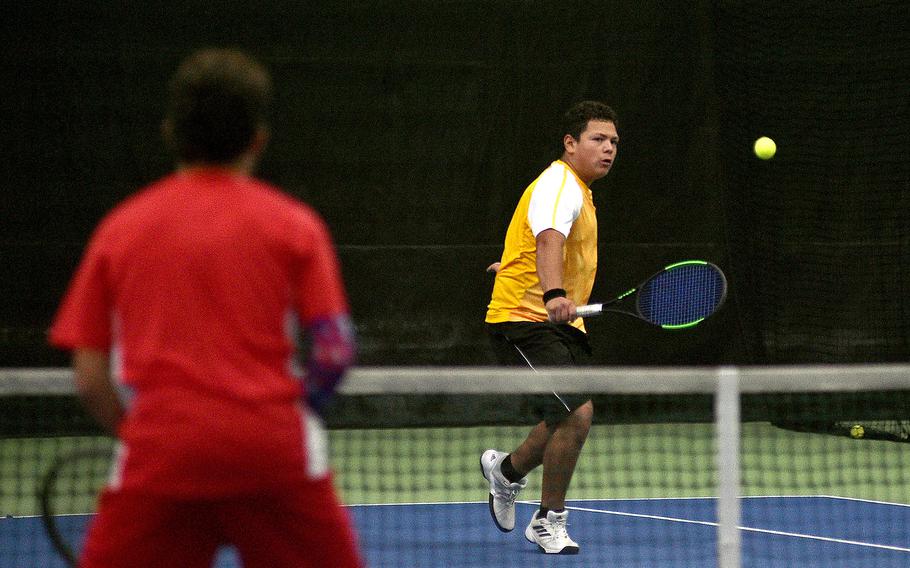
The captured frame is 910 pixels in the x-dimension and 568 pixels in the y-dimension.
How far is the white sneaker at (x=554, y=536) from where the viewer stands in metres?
4.22

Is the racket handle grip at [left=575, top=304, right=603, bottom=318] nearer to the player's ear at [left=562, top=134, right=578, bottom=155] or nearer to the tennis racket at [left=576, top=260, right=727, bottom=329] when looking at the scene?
the tennis racket at [left=576, top=260, right=727, bottom=329]

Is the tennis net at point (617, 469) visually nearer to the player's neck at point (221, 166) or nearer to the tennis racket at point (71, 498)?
the tennis racket at point (71, 498)

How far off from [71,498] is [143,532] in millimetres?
2774

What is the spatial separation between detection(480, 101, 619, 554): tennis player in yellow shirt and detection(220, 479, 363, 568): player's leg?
2.38 metres

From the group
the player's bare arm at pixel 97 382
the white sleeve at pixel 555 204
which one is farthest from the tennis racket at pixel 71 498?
the white sleeve at pixel 555 204

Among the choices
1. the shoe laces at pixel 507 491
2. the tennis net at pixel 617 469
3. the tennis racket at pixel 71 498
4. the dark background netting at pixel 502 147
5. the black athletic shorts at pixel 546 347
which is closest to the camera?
the tennis racket at pixel 71 498

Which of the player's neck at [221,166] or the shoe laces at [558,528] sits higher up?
the player's neck at [221,166]

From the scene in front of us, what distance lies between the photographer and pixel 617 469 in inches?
250

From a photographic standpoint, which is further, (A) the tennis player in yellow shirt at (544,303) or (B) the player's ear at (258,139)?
(A) the tennis player in yellow shirt at (544,303)

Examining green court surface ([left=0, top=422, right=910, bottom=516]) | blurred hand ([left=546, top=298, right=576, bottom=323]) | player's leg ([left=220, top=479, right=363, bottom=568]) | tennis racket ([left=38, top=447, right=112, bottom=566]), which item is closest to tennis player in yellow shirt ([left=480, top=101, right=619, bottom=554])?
blurred hand ([left=546, top=298, right=576, bottom=323])

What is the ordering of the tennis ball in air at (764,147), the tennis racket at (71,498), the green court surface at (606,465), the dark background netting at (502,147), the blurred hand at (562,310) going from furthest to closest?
1. the tennis ball in air at (764,147)
2. the dark background netting at (502,147)
3. the green court surface at (606,465)
4. the blurred hand at (562,310)
5. the tennis racket at (71,498)

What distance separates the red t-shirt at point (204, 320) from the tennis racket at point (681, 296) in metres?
2.71

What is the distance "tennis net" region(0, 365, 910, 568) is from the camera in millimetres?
2797

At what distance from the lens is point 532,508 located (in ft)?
17.6
